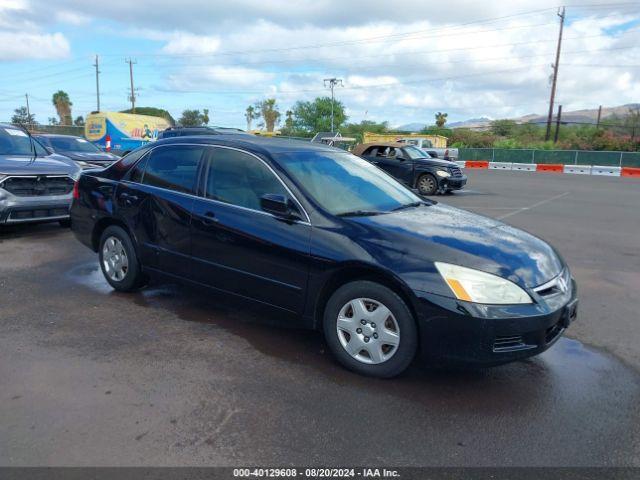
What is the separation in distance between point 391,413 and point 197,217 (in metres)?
2.37

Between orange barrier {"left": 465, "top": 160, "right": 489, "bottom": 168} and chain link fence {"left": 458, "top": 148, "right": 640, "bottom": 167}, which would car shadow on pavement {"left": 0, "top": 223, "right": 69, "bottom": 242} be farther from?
chain link fence {"left": 458, "top": 148, "right": 640, "bottom": 167}

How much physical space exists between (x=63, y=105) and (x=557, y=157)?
273 ft

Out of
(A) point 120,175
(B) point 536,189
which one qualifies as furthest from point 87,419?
(B) point 536,189

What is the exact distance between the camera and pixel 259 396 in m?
3.43

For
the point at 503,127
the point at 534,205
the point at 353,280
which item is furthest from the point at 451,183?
the point at 503,127

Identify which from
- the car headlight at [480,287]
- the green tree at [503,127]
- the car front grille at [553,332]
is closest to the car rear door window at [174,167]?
the car headlight at [480,287]

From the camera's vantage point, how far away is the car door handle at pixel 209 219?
4.45 metres

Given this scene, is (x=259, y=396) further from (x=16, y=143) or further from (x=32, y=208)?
(x=16, y=143)

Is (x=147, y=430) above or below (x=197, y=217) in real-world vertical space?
below

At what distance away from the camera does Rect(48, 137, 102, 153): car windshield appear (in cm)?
1324

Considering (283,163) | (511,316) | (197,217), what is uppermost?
(283,163)

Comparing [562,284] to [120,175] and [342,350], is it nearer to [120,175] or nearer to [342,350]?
[342,350]

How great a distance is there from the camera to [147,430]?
3.01 m

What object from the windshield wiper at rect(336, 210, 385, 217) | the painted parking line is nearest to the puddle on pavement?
the windshield wiper at rect(336, 210, 385, 217)
